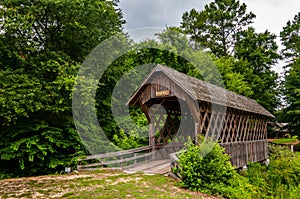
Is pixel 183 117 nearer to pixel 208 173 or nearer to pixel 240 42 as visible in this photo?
pixel 208 173

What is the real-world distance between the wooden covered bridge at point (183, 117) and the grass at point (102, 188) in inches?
76.4

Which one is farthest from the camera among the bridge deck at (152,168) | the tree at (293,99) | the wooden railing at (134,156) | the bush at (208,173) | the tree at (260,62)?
the tree at (260,62)

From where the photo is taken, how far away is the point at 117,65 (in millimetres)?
16625

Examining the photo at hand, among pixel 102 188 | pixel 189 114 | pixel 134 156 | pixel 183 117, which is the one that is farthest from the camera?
pixel 183 117

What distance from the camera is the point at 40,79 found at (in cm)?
1222

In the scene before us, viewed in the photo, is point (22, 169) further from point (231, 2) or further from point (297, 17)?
point (297, 17)

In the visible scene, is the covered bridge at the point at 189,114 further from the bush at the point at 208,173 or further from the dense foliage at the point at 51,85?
the dense foliage at the point at 51,85

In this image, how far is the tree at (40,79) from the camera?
35.8 ft

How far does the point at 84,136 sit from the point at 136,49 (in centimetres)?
1074

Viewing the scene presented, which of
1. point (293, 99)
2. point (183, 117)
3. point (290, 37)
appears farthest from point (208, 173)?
point (290, 37)

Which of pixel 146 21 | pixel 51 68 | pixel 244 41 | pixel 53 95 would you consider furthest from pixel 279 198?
pixel 244 41

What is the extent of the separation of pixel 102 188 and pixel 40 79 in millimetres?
6891

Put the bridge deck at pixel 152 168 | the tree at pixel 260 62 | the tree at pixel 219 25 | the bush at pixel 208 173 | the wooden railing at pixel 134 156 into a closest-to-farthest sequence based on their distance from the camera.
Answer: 1. the bush at pixel 208 173
2. the bridge deck at pixel 152 168
3. the wooden railing at pixel 134 156
4. the tree at pixel 260 62
5. the tree at pixel 219 25

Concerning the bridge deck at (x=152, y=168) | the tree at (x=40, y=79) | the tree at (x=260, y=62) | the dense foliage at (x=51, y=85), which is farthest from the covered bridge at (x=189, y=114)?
the tree at (x=260, y=62)
